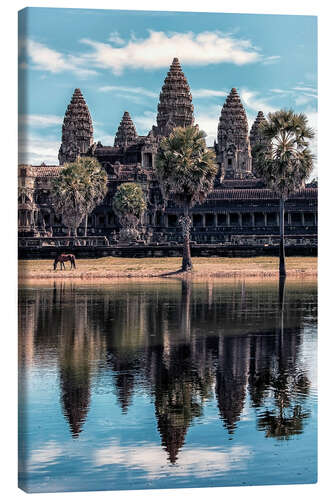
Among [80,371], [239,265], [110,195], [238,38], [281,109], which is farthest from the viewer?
[110,195]

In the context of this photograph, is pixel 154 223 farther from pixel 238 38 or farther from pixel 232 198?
pixel 238 38

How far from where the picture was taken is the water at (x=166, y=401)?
15.3 m

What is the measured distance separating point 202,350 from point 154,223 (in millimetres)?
80481

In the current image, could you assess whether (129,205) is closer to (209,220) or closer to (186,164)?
(209,220)

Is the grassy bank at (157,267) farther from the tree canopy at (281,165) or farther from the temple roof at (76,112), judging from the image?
the temple roof at (76,112)

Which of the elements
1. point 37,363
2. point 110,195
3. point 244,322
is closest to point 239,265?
point 244,322

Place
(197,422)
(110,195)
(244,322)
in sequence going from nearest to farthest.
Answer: (197,422) → (244,322) → (110,195)

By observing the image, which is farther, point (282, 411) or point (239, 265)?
point (239, 265)

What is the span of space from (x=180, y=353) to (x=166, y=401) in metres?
4.90

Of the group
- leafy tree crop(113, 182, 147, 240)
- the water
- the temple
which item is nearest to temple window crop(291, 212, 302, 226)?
the temple

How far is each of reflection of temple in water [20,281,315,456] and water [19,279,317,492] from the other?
1.5 inches

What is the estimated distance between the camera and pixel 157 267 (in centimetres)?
5281

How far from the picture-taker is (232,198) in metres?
98.7

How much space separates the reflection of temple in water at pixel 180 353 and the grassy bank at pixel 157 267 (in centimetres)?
1099
